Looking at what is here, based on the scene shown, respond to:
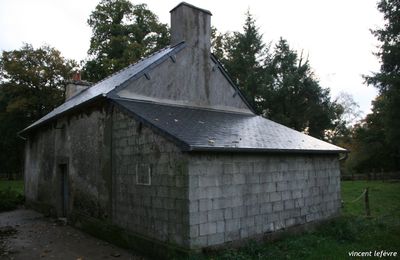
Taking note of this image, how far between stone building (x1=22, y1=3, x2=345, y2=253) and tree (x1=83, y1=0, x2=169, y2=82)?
16710 millimetres

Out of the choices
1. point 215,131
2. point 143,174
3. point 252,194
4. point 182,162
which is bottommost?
point 252,194

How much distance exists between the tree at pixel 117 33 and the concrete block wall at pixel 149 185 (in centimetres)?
2037

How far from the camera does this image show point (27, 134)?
1827 centimetres

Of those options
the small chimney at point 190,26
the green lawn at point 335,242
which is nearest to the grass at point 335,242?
the green lawn at point 335,242

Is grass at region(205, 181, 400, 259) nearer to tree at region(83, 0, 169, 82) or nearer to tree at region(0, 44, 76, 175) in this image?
tree at region(83, 0, 169, 82)

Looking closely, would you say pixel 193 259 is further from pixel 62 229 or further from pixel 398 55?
pixel 398 55

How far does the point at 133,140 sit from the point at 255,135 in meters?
3.53

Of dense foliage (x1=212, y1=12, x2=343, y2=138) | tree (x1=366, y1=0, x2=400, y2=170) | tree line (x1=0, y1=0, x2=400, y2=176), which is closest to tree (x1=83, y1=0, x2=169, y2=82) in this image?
tree line (x1=0, y1=0, x2=400, y2=176)

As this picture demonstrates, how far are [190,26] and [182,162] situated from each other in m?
7.11

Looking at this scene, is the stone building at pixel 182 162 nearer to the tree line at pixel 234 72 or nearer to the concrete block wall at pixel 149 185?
the concrete block wall at pixel 149 185

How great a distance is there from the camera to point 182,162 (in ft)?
25.7

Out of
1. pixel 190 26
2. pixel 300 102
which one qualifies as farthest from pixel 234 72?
pixel 190 26

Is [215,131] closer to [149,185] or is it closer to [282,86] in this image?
[149,185]

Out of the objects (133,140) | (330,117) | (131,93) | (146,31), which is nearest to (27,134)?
(131,93)
